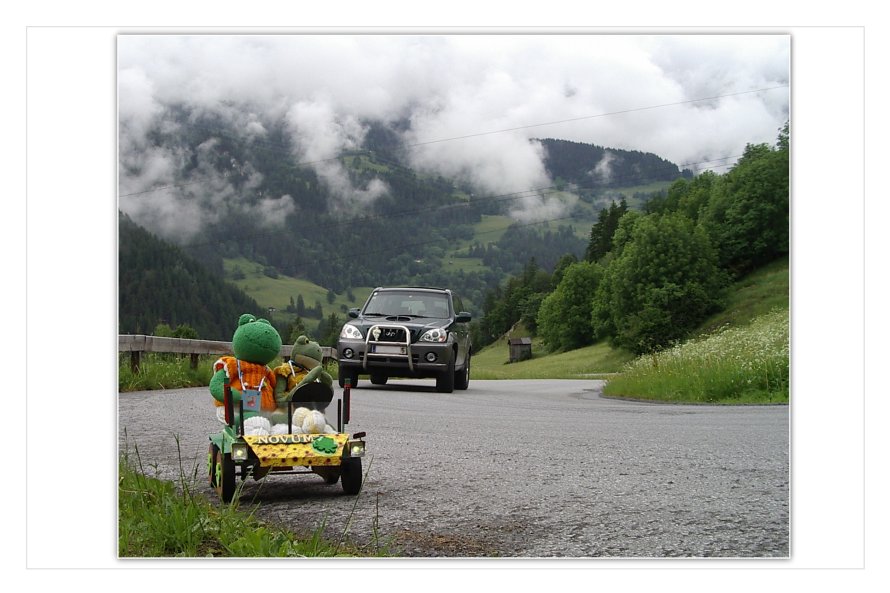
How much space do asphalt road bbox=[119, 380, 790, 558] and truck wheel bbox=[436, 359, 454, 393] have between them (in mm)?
4479

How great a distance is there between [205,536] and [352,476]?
Answer: 1.18 meters

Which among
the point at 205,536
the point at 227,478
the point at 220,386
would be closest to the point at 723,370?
the point at 220,386

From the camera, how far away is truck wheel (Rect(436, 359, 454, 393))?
611 inches

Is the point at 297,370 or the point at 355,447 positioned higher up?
the point at 297,370

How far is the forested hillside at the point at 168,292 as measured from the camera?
5.63 metres

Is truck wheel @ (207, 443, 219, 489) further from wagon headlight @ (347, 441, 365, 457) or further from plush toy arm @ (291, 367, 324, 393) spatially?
wagon headlight @ (347, 441, 365, 457)

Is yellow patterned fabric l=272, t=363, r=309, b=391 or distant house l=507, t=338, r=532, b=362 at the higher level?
yellow patterned fabric l=272, t=363, r=309, b=391

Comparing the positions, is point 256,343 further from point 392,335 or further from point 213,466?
point 392,335

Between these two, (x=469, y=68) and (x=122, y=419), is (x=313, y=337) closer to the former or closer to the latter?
(x=469, y=68)

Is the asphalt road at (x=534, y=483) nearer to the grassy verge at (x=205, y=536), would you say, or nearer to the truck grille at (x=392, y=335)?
the grassy verge at (x=205, y=536)

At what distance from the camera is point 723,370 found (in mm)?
13562

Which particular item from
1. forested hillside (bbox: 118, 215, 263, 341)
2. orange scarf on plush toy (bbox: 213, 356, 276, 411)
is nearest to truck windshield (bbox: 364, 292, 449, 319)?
forested hillside (bbox: 118, 215, 263, 341)
